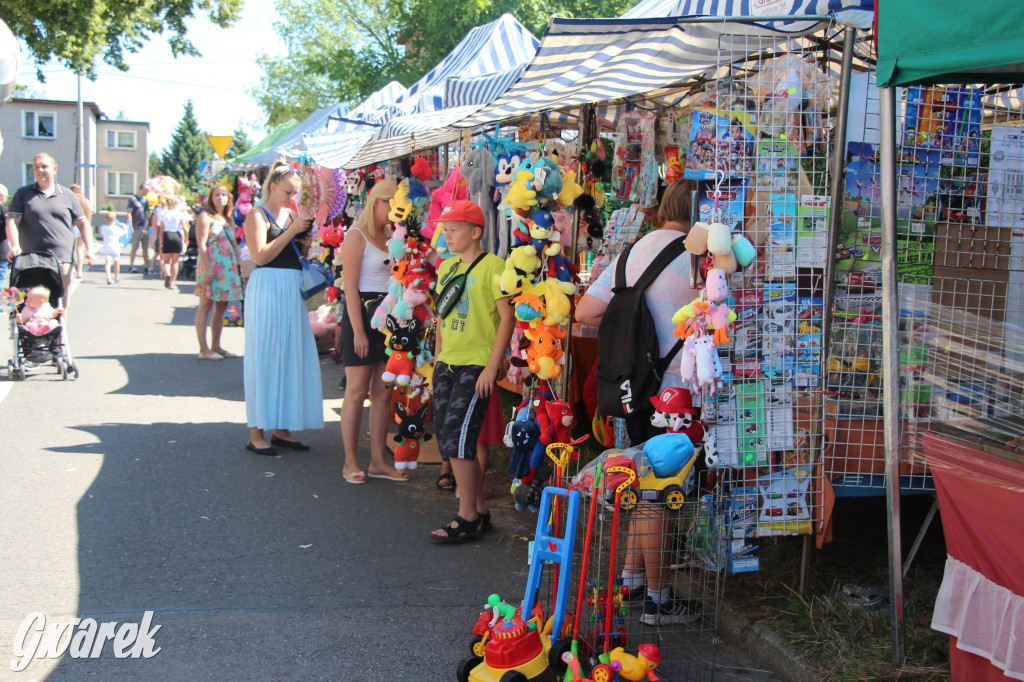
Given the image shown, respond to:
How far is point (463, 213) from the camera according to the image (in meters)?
4.68

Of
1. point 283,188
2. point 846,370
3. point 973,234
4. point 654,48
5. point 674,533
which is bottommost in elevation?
point 674,533

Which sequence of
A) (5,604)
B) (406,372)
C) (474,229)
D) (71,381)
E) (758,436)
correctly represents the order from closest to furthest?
1. (758,436)
2. (5,604)
3. (474,229)
4. (406,372)
5. (71,381)

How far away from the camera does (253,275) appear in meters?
6.42

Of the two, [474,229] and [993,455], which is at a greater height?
[474,229]

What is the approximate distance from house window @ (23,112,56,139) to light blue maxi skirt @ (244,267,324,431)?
5038 cm

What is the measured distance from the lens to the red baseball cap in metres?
4.67

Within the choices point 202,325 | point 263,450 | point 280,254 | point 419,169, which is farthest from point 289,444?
point 202,325

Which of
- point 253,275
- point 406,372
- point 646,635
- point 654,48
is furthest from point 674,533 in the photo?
point 253,275

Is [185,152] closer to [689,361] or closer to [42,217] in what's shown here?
[42,217]

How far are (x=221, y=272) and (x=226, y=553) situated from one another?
6.04 m

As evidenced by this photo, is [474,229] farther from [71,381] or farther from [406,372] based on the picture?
[71,381]

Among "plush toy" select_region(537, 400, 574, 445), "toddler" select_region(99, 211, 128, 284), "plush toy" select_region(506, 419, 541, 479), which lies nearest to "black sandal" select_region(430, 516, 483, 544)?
"plush toy" select_region(506, 419, 541, 479)

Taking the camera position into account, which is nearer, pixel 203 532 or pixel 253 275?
pixel 203 532

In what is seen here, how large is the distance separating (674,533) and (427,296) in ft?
9.49
